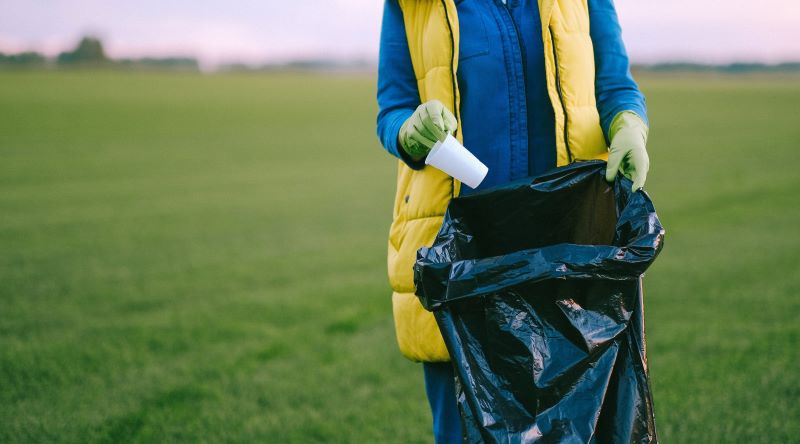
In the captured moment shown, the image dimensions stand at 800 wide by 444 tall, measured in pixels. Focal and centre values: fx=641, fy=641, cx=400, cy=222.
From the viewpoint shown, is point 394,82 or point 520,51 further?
point 394,82

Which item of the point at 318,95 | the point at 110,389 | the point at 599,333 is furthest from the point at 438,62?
the point at 318,95

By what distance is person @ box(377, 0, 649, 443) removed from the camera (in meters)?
1.56

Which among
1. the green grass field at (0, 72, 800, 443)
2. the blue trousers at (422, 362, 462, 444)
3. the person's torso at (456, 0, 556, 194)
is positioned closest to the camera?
the person's torso at (456, 0, 556, 194)

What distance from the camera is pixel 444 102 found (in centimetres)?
160

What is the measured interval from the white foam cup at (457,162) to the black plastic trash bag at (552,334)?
0.65 feet

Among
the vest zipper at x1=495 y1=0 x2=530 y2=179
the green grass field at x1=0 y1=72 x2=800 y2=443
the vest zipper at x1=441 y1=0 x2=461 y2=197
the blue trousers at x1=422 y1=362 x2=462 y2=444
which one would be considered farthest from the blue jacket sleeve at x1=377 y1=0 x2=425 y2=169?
the green grass field at x1=0 y1=72 x2=800 y2=443

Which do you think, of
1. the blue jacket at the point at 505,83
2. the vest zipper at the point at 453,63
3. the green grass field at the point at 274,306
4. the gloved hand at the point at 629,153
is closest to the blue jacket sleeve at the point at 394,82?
the blue jacket at the point at 505,83

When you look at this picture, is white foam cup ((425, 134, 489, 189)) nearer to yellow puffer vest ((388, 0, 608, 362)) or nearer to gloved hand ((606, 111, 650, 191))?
yellow puffer vest ((388, 0, 608, 362))

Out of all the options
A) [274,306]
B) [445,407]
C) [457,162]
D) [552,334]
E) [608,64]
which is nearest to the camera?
[552,334]

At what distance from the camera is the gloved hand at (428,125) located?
1475 mm

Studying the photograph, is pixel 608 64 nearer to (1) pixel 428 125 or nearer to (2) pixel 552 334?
(1) pixel 428 125

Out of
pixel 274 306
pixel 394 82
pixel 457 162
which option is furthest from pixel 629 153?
pixel 274 306

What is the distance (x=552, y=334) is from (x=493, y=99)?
1.94 feet

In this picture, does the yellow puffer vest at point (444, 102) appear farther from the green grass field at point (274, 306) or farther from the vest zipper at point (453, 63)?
the green grass field at point (274, 306)
